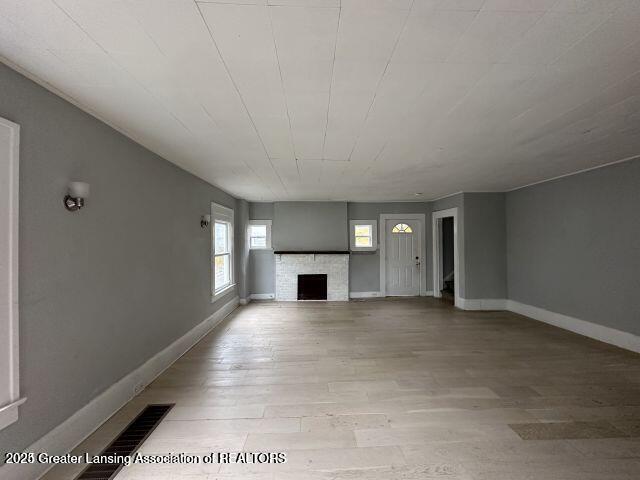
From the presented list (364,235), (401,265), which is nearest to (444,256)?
(401,265)

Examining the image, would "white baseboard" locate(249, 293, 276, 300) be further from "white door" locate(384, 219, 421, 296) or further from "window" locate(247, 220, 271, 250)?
"white door" locate(384, 219, 421, 296)

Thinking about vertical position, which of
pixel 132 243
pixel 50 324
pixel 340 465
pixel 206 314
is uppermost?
pixel 132 243

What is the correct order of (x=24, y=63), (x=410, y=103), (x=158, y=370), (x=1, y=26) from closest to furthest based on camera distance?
(x=1, y=26) < (x=24, y=63) < (x=410, y=103) < (x=158, y=370)

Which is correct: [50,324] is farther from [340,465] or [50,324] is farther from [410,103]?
[410,103]

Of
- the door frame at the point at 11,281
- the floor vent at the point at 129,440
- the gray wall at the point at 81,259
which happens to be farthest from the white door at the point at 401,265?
the door frame at the point at 11,281

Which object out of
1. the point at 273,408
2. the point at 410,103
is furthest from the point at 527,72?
the point at 273,408

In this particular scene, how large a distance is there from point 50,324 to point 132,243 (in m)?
0.97

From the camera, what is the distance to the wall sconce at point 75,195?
1.85 m

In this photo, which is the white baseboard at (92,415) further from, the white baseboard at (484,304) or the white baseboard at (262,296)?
the white baseboard at (484,304)

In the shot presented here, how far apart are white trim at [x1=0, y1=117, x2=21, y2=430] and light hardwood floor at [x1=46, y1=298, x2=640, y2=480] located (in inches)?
24.4

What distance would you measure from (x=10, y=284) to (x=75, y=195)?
25.5 inches

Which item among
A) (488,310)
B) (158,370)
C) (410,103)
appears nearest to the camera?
(410,103)

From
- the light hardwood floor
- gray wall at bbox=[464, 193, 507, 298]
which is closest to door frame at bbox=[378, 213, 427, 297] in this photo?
gray wall at bbox=[464, 193, 507, 298]

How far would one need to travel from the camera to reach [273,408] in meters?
2.34
